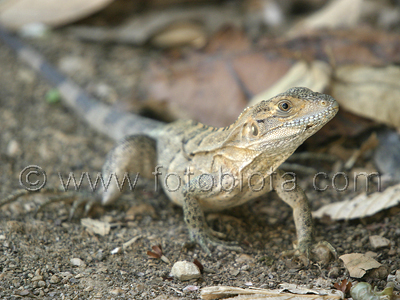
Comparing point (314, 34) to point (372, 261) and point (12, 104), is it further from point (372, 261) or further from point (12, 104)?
point (12, 104)

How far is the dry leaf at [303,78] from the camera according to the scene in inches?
202

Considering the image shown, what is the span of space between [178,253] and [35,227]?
59.7 inches

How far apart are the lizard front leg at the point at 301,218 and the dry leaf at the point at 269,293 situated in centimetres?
71

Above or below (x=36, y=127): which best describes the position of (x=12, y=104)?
above

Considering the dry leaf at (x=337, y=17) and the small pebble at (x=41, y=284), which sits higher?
the dry leaf at (x=337, y=17)

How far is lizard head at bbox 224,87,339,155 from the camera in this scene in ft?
11.4

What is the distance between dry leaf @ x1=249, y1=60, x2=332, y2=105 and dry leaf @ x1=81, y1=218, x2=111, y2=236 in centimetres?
264

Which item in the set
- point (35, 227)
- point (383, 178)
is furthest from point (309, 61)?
point (35, 227)

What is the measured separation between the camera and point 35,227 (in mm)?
4043

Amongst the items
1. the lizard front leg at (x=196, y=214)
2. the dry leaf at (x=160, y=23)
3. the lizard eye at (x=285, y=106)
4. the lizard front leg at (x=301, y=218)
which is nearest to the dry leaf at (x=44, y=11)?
the dry leaf at (x=160, y=23)

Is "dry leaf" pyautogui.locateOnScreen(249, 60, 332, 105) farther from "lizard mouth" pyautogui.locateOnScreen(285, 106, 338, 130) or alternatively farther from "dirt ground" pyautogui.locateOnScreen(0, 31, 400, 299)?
"lizard mouth" pyautogui.locateOnScreen(285, 106, 338, 130)

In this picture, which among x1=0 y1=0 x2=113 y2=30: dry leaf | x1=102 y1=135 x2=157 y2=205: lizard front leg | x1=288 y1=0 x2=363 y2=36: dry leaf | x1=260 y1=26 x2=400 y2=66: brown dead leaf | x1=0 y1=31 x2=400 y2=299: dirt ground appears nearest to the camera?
x1=0 y1=31 x2=400 y2=299: dirt ground

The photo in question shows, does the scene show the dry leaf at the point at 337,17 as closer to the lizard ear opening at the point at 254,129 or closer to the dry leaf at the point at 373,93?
the dry leaf at the point at 373,93

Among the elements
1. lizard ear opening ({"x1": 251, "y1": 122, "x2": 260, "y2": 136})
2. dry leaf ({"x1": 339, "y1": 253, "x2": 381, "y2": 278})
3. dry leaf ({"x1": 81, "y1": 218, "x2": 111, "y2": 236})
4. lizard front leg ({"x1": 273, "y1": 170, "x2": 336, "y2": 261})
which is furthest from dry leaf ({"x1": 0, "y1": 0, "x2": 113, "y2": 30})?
dry leaf ({"x1": 339, "y1": 253, "x2": 381, "y2": 278})
